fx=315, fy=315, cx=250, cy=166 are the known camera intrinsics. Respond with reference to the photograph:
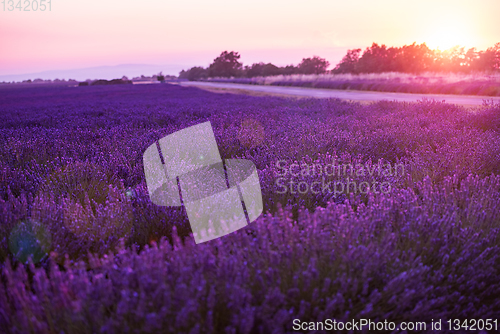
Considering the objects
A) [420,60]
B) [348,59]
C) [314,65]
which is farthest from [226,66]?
[420,60]

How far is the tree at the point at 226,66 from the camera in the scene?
266 feet

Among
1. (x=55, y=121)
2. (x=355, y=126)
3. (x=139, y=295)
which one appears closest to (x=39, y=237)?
(x=139, y=295)

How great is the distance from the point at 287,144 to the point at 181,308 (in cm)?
277

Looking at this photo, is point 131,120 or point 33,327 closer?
point 33,327

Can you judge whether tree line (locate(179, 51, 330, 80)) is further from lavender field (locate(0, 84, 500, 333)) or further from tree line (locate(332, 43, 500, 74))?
lavender field (locate(0, 84, 500, 333))

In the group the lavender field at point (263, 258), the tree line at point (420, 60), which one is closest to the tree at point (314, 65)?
the tree line at point (420, 60)

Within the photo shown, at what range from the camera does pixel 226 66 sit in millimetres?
84812

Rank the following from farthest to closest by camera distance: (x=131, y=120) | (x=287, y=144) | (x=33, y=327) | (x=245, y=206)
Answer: (x=131, y=120)
(x=287, y=144)
(x=245, y=206)
(x=33, y=327)

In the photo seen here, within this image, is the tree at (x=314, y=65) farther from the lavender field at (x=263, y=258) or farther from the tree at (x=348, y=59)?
the lavender field at (x=263, y=258)

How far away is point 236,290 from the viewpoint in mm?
1104

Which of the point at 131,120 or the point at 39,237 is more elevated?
the point at 131,120

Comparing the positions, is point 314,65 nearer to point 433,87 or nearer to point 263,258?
point 433,87

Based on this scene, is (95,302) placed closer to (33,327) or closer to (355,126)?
(33,327)

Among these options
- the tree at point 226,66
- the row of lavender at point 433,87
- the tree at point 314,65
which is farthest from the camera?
the tree at point 226,66
